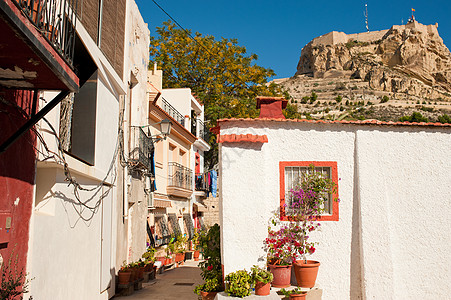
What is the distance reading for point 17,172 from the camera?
5.30 metres

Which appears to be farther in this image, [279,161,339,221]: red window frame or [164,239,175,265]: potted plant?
[164,239,175,265]: potted plant

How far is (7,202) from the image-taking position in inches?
197

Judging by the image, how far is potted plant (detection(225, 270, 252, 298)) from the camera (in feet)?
23.6

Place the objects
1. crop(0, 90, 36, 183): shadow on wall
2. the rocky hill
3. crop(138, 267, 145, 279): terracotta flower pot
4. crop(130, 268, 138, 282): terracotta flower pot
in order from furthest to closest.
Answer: the rocky hill, crop(138, 267, 145, 279): terracotta flower pot, crop(130, 268, 138, 282): terracotta flower pot, crop(0, 90, 36, 183): shadow on wall

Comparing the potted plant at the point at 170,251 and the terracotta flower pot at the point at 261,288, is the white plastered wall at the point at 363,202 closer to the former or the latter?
the terracotta flower pot at the point at 261,288

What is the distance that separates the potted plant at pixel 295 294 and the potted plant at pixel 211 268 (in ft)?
3.84

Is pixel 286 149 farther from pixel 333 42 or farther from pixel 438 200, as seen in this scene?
pixel 333 42

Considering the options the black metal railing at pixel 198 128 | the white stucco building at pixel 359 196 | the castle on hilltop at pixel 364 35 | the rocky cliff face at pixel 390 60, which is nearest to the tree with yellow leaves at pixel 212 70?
the black metal railing at pixel 198 128

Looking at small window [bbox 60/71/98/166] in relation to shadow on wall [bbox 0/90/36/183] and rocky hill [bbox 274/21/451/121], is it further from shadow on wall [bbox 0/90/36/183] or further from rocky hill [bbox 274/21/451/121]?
rocky hill [bbox 274/21/451/121]

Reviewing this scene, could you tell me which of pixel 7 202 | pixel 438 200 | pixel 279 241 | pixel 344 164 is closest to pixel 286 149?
pixel 344 164

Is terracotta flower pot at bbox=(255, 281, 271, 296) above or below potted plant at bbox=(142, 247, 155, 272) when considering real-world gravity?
above

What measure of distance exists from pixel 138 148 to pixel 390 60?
115 m

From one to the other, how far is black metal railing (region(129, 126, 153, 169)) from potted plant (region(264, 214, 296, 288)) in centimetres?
560

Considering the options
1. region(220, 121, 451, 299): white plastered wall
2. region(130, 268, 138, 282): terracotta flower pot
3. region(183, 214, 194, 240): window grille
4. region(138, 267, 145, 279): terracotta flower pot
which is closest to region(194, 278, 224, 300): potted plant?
region(220, 121, 451, 299): white plastered wall
